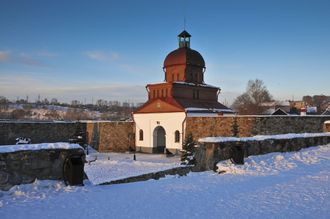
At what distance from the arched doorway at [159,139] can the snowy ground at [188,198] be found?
76.4 feet

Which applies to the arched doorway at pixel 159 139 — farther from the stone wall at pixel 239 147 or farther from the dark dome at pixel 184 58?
the stone wall at pixel 239 147

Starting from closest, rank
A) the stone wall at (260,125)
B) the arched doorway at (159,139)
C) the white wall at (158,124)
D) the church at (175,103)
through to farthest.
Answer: the stone wall at (260,125) → the white wall at (158,124) → the church at (175,103) → the arched doorway at (159,139)

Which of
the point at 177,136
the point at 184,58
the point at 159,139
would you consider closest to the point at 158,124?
the point at 159,139

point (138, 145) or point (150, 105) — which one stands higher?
point (150, 105)

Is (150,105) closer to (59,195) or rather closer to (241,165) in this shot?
(241,165)

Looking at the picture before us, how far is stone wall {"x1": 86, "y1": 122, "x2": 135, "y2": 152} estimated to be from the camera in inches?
1265

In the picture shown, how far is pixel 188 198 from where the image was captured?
5336 millimetres

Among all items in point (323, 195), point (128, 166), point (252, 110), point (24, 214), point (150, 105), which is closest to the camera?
point (24, 214)

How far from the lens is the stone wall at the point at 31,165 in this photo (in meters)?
5.46

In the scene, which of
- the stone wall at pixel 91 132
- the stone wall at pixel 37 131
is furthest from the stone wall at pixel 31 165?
the stone wall at pixel 91 132

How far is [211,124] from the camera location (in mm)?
26312

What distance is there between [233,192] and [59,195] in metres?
2.77

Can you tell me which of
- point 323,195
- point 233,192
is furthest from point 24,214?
point 323,195

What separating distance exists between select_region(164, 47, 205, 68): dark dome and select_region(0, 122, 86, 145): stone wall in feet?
35.2
